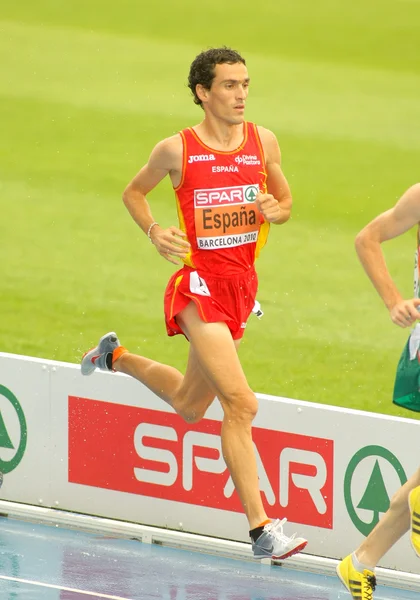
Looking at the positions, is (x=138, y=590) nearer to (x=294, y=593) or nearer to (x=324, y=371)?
(x=294, y=593)

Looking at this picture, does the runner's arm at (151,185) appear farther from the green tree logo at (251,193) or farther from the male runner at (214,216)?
the green tree logo at (251,193)

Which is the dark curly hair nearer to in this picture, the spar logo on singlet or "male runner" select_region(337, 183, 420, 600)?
the spar logo on singlet

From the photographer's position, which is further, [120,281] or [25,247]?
[25,247]

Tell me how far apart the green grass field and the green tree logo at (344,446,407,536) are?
9.48 ft

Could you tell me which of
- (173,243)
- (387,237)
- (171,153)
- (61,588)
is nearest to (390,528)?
(387,237)

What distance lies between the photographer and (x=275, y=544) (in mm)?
6738

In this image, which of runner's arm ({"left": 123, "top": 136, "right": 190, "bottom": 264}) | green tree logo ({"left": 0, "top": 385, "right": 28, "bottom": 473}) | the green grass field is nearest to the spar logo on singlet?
runner's arm ({"left": 123, "top": 136, "right": 190, "bottom": 264})

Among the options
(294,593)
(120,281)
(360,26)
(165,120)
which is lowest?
(294,593)

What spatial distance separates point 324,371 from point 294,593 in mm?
4067

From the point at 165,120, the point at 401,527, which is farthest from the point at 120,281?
the point at 401,527

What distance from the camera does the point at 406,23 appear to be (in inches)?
841

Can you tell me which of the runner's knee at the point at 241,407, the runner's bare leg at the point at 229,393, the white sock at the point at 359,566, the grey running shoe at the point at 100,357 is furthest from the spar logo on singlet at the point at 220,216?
the white sock at the point at 359,566

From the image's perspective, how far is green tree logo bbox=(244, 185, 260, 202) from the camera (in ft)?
23.9

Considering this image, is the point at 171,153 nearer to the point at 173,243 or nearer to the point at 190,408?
the point at 173,243
